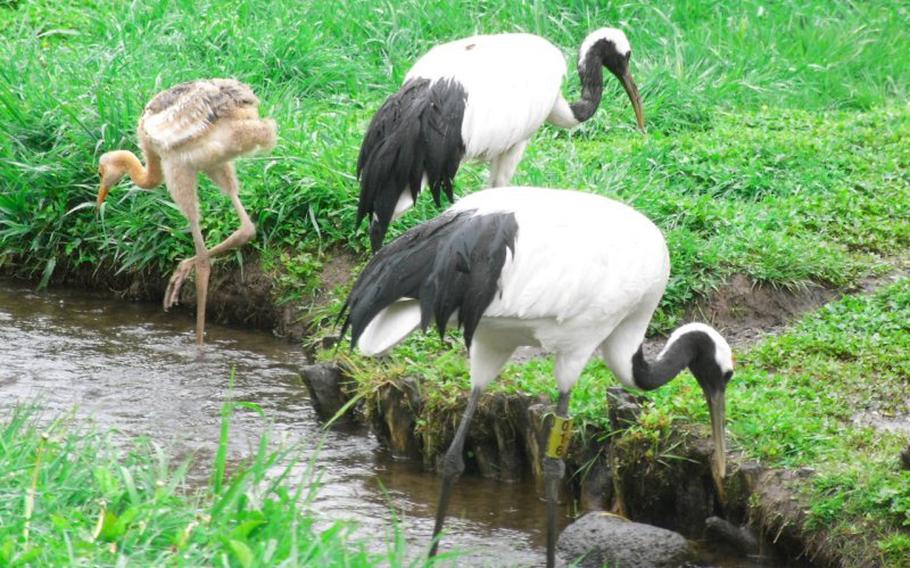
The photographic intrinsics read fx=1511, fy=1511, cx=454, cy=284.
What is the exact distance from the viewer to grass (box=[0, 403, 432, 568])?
12.1 feet

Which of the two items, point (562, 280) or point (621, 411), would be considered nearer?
point (562, 280)

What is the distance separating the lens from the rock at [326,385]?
636 cm

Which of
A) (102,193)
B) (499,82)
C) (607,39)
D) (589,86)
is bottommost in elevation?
(102,193)

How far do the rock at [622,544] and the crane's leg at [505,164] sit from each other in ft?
7.32

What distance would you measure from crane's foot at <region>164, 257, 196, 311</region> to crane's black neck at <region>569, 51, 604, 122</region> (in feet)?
6.77

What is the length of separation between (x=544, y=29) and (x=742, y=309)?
375cm

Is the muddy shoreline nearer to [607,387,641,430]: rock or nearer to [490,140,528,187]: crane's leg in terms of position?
[607,387,641,430]: rock

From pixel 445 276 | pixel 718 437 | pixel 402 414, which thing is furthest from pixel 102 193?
pixel 718 437

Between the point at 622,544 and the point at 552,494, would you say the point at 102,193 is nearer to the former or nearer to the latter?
the point at 552,494

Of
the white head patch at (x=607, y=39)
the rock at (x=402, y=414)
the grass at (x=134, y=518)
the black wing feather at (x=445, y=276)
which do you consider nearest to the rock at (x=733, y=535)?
the black wing feather at (x=445, y=276)

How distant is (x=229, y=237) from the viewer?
7.42m

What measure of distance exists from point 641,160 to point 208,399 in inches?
115

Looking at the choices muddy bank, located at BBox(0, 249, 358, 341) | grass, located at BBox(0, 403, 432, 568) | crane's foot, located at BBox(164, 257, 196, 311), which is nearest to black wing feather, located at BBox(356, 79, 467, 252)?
muddy bank, located at BBox(0, 249, 358, 341)

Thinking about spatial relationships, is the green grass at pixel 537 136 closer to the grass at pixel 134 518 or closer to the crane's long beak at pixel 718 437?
the crane's long beak at pixel 718 437
